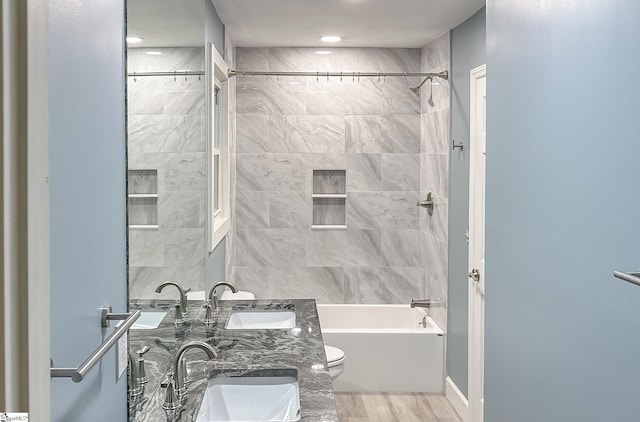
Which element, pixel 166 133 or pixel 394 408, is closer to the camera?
pixel 166 133

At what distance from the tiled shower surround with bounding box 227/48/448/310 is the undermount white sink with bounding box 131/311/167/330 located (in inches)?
120

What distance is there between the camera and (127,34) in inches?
63.7

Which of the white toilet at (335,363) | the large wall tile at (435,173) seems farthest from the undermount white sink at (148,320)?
the large wall tile at (435,173)

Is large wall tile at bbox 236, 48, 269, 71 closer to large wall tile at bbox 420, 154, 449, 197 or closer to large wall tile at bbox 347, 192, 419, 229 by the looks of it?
large wall tile at bbox 347, 192, 419, 229

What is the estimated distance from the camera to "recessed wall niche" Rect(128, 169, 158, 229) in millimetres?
1711

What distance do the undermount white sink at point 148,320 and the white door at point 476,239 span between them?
225 centimetres

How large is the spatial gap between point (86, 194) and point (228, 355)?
1498mm

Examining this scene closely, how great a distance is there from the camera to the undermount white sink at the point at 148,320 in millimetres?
1884

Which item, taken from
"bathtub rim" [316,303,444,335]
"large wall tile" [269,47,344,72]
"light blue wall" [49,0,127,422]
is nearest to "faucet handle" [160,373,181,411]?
"light blue wall" [49,0,127,422]

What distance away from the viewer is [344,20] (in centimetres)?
415

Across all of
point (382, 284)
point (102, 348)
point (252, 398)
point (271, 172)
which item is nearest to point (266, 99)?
point (271, 172)

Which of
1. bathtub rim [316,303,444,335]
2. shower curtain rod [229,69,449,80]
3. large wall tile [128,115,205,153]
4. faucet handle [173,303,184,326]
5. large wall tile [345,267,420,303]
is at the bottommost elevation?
bathtub rim [316,303,444,335]

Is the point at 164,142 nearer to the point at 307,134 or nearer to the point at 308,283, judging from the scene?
the point at 307,134

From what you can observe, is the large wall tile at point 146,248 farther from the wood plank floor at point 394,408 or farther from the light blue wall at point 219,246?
the wood plank floor at point 394,408
